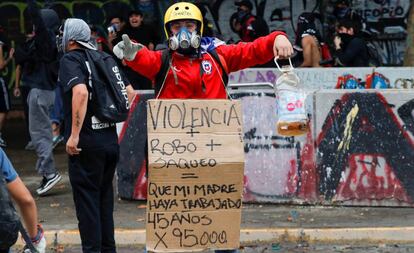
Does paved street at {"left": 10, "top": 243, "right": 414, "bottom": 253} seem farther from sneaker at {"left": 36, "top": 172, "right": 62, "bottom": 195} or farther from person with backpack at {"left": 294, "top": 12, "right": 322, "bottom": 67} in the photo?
person with backpack at {"left": 294, "top": 12, "right": 322, "bottom": 67}

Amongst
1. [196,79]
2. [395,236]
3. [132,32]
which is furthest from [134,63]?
[132,32]

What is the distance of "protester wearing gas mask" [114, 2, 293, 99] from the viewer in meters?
6.19

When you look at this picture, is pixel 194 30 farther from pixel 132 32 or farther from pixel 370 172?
pixel 132 32

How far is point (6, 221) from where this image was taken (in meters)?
5.05

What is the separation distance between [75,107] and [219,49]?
1047 millimetres

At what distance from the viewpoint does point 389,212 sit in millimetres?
8789

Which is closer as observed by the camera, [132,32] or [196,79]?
[196,79]

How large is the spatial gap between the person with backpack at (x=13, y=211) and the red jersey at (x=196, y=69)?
1120 mm

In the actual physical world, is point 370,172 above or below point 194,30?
below

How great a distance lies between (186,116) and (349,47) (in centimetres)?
630

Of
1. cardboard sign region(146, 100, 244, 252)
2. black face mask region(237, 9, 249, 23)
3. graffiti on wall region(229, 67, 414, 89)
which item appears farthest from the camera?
black face mask region(237, 9, 249, 23)

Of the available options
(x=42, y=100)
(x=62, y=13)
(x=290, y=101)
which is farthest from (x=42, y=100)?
(x=62, y=13)

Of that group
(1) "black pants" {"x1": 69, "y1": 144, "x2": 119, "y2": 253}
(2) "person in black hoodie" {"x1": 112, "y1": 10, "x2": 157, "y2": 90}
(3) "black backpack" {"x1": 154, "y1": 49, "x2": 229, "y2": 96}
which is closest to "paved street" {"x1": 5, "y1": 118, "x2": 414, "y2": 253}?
(1) "black pants" {"x1": 69, "y1": 144, "x2": 119, "y2": 253}

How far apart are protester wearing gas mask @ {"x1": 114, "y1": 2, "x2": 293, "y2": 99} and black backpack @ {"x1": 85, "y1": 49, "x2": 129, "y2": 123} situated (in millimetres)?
332
